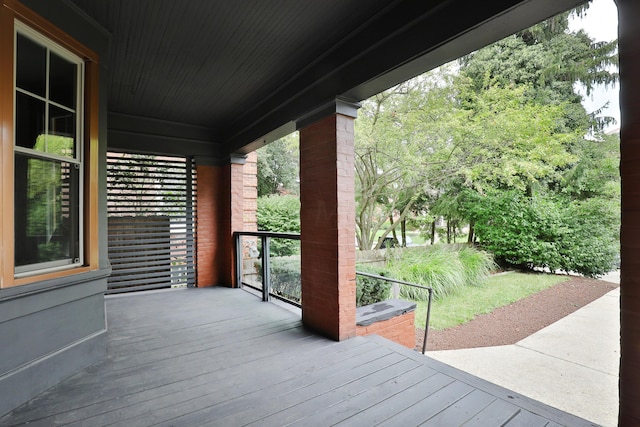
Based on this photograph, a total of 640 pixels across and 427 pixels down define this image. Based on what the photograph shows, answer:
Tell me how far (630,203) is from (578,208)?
8.57 meters

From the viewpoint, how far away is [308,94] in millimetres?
3227

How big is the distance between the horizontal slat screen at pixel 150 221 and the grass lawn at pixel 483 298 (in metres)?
4.25

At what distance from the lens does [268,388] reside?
209cm

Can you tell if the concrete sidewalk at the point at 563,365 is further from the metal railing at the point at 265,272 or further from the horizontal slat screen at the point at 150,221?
the horizontal slat screen at the point at 150,221

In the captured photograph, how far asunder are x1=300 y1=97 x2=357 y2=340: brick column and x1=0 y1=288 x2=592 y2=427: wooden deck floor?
9.4 inches

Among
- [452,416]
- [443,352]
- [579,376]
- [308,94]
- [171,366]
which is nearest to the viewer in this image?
[452,416]

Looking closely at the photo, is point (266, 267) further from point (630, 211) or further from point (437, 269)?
point (437, 269)

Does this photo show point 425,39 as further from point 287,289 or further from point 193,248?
point 193,248

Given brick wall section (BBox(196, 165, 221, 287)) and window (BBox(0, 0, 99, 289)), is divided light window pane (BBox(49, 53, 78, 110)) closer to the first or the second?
window (BBox(0, 0, 99, 289))

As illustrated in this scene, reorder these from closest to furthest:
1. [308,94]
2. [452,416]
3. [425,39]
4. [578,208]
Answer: [452,416]
[425,39]
[308,94]
[578,208]

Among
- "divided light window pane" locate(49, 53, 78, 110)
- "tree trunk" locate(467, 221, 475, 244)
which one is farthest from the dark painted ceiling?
"tree trunk" locate(467, 221, 475, 244)

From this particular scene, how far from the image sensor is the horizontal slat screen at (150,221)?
4.68 meters

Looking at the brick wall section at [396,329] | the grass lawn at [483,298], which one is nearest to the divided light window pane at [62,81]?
the brick wall section at [396,329]

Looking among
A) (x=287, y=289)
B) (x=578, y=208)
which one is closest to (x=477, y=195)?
(x=578, y=208)
